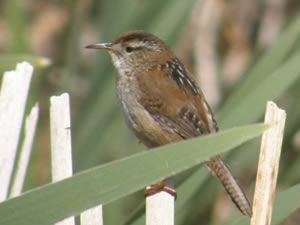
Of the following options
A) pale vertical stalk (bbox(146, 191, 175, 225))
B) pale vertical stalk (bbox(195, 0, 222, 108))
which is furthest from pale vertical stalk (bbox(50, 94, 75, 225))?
pale vertical stalk (bbox(195, 0, 222, 108))

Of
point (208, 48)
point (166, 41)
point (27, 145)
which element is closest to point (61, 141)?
point (27, 145)

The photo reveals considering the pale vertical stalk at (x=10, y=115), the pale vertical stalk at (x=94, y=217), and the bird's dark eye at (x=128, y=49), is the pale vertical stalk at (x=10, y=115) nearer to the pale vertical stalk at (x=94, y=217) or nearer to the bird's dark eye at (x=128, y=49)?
the pale vertical stalk at (x=94, y=217)

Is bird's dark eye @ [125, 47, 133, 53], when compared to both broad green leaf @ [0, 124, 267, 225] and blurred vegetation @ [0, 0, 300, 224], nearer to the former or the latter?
blurred vegetation @ [0, 0, 300, 224]

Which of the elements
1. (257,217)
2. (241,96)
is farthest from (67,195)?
(241,96)

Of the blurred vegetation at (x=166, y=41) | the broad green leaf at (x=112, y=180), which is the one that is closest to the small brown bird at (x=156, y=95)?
the blurred vegetation at (x=166, y=41)

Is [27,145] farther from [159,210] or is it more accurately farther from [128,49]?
[128,49]
